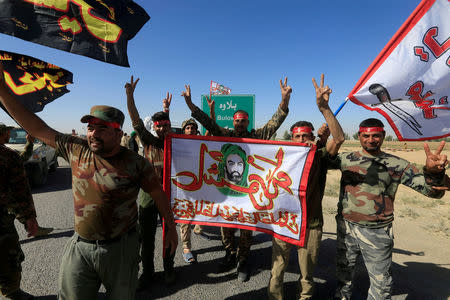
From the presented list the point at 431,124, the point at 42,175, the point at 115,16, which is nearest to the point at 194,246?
the point at 115,16

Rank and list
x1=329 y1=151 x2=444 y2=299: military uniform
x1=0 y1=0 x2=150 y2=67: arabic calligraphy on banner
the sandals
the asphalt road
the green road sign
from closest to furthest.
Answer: x1=329 y1=151 x2=444 y2=299: military uniform, x1=0 y1=0 x2=150 y2=67: arabic calligraphy on banner, the asphalt road, the sandals, the green road sign

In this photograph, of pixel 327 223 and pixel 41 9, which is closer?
pixel 41 9

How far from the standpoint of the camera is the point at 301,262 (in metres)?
2.45

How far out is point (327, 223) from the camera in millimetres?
5324

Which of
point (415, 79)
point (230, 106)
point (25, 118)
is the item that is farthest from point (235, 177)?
point (230, 106)

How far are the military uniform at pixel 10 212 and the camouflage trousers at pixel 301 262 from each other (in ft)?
9.71

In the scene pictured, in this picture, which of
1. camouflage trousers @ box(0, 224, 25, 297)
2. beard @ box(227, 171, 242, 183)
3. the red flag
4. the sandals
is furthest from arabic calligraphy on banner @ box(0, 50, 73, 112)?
the red flag

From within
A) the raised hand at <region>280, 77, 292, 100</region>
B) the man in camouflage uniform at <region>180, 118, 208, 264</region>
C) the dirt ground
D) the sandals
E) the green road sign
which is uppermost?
the green road sign

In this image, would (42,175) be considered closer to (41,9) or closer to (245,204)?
(41,9)

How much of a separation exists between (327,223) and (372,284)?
10.7 ft

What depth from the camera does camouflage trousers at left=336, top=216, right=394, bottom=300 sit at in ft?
7.22

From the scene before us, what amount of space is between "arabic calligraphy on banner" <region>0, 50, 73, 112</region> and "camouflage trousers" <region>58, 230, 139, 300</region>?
7.70 feet

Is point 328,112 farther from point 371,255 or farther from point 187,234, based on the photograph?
point 187,234

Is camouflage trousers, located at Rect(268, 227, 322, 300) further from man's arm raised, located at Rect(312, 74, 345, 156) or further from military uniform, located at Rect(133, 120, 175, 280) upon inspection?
military uniform, located at Rect(133, 120, 175, 280)
